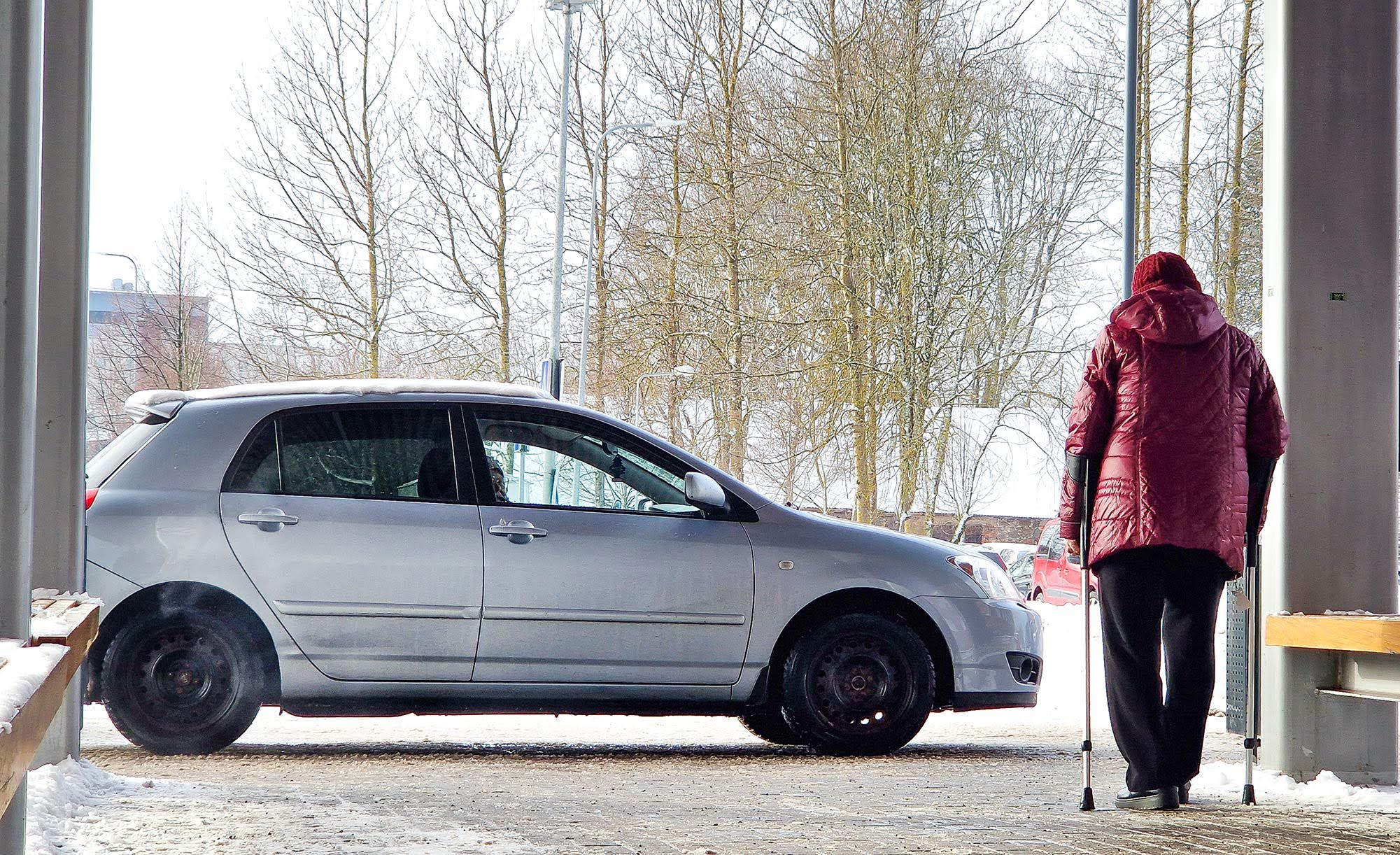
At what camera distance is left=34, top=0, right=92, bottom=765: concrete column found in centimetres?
542

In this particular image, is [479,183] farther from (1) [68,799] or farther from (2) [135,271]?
(1) [68,799]

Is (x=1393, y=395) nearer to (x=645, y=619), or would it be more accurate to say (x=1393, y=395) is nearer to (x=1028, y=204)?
(x=645, y=619)

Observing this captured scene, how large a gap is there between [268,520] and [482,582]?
1.02m

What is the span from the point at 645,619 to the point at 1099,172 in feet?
62.4

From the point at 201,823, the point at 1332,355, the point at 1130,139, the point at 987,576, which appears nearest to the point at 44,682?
the point at 201,823

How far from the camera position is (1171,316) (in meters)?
4.88

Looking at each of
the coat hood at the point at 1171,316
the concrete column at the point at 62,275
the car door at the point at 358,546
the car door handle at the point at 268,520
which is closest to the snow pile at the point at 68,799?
the concrete column at the point at 62,275

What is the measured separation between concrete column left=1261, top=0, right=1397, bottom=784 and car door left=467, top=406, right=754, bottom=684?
8.40 feet

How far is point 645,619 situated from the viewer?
6.96 meters

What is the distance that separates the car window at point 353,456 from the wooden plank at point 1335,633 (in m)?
3.65

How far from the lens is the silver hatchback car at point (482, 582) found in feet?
21.8

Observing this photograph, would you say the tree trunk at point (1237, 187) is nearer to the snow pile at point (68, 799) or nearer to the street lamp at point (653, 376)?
the street lamp at point (653, 376)

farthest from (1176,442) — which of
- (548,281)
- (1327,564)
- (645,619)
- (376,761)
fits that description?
(548,281)

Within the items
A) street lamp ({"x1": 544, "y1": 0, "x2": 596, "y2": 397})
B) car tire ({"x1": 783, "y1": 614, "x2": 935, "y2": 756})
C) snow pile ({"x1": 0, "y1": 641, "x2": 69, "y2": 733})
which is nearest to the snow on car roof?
car tire ({"x1": 783, "y1": 614, "x2": 935, "y2": 756})
